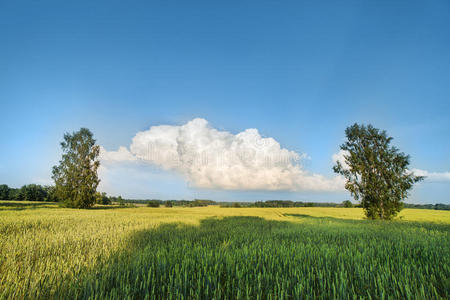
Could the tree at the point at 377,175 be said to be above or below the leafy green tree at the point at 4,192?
above

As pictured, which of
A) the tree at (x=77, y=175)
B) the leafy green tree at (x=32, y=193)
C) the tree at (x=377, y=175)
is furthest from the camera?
the leafy green tree at (x=32, y=193)

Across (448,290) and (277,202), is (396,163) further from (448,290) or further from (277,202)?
(277,202)

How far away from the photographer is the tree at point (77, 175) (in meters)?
36.0

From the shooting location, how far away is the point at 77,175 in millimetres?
36875

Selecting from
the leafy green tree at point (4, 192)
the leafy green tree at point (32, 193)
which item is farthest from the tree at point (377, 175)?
the leafy green tree at point (4, 192)

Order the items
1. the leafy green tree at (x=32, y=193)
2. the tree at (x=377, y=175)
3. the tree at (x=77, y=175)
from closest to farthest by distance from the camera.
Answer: the tree at (x=377, y=175)
the tree at (x=77, y=175)
the leafy green tree at (x=32, y=193)

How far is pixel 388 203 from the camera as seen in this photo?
2000 cm

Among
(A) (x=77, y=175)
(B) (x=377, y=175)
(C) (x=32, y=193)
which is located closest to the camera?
(B) (x=377, y=175)

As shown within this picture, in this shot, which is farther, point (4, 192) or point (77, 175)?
point (4, 192)

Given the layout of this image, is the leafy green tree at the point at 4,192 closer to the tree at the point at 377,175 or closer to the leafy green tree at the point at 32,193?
the leafy green tree at the point at 32,193

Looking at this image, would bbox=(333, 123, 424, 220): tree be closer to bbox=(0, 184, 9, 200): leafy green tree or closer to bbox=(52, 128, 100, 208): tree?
bbox=(52, 128, 100, 208): tree

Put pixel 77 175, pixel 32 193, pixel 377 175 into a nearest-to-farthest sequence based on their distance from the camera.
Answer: pixel 377 175, pixel 77 175, pixel 32 193

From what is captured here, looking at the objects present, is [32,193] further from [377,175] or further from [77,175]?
[377,175]

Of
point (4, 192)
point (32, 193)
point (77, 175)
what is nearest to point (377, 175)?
point (77, 175)
